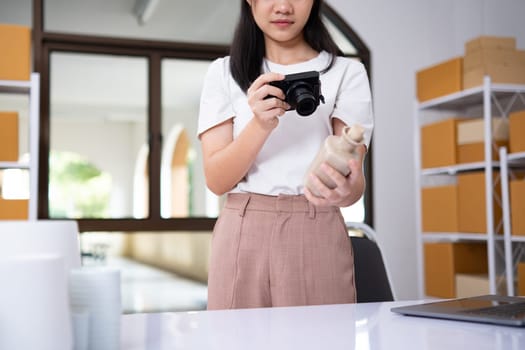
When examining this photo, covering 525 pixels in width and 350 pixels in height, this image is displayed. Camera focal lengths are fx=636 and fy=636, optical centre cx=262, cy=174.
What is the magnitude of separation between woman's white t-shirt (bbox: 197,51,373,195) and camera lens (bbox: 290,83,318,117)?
173 millimetres

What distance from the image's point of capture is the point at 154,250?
40.1 ft

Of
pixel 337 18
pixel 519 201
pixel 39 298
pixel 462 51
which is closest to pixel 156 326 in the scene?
pixel 39 298

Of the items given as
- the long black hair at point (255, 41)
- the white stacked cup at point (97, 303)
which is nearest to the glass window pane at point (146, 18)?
the long black hair at point (255, 41)

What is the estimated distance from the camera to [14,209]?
3.03 metres

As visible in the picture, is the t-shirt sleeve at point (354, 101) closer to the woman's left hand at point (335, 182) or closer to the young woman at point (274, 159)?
the young woman at point (274, 159)

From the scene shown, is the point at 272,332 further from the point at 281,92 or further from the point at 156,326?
the point at 281,92

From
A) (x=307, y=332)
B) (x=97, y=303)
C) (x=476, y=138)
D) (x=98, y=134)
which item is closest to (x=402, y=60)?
(x=476, y=138)

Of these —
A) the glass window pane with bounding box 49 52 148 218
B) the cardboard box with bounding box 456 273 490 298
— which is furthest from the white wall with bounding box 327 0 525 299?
the glass window pane with bounding box 49 52 148 218

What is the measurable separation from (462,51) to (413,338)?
12.7 feet

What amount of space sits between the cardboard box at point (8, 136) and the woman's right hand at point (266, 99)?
2.32 meters

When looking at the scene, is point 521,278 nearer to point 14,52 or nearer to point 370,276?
point 370,276

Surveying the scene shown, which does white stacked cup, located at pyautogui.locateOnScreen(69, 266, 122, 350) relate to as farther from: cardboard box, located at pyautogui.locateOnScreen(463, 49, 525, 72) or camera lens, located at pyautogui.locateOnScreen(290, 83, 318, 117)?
cardboard box, located at pyautogui.locateOnScreen(463, 49, 525, 72)

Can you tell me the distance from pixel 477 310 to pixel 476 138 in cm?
250

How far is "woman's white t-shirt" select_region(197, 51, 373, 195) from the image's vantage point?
1184mm
